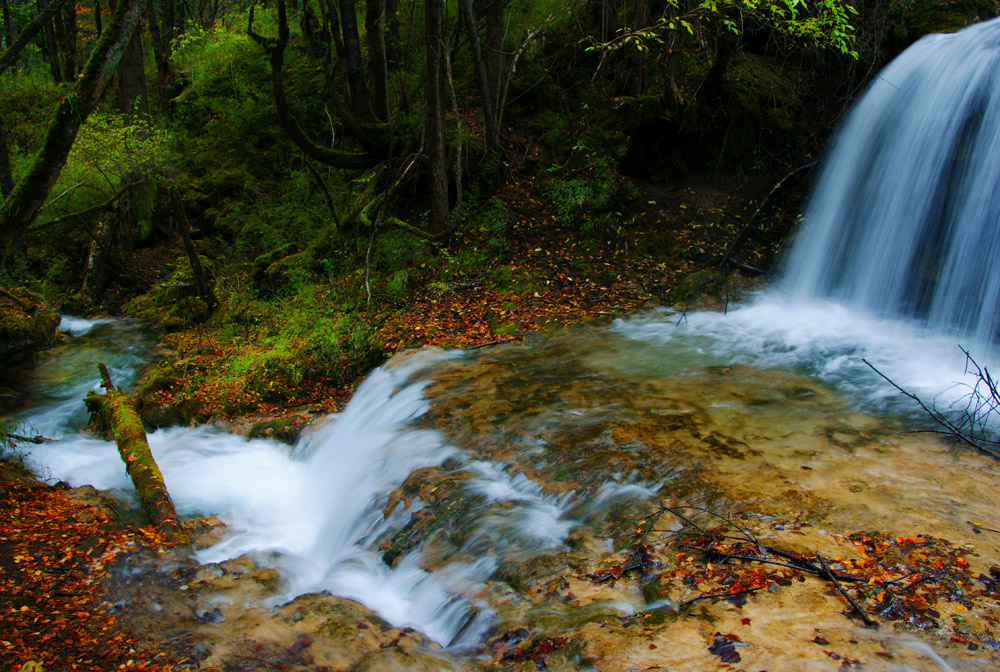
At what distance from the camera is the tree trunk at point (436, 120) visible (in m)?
9.66

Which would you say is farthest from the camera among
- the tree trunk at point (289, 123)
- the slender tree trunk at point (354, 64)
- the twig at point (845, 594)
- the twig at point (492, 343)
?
the slender tree trunk at point (354, 64)

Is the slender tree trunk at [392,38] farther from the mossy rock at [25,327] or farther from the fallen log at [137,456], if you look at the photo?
the fallen log at [137,456]

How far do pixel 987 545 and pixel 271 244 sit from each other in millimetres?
13210

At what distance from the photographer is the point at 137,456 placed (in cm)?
648

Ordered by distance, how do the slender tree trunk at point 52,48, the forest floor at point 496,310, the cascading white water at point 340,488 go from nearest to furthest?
the forest floor at point 496,310, the cascading white water at point 340,488, the slender tree trunk at point 52,48

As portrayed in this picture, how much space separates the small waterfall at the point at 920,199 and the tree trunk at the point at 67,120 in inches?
372

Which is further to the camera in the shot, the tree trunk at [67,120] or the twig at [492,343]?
the twig at [492,343]

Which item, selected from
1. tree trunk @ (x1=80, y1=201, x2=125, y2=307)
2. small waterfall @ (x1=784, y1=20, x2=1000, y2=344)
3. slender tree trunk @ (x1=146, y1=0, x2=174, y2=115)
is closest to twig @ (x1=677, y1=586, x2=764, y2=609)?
small waterfall @ (x1=784, y1=20, x2=1000, y2=344)

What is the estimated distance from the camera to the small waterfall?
783cm

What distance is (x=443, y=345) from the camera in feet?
28.9

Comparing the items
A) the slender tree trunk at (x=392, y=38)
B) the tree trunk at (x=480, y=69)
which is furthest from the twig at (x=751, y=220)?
the slender tree trunk at (x=392, y=38)

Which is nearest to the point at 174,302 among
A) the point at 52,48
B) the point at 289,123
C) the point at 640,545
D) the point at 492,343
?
the point at 289,123

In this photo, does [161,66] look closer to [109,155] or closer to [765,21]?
[109,155]

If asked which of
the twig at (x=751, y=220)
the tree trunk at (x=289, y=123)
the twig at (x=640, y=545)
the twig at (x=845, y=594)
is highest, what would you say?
the tree trunk at (x=289, y=123)
